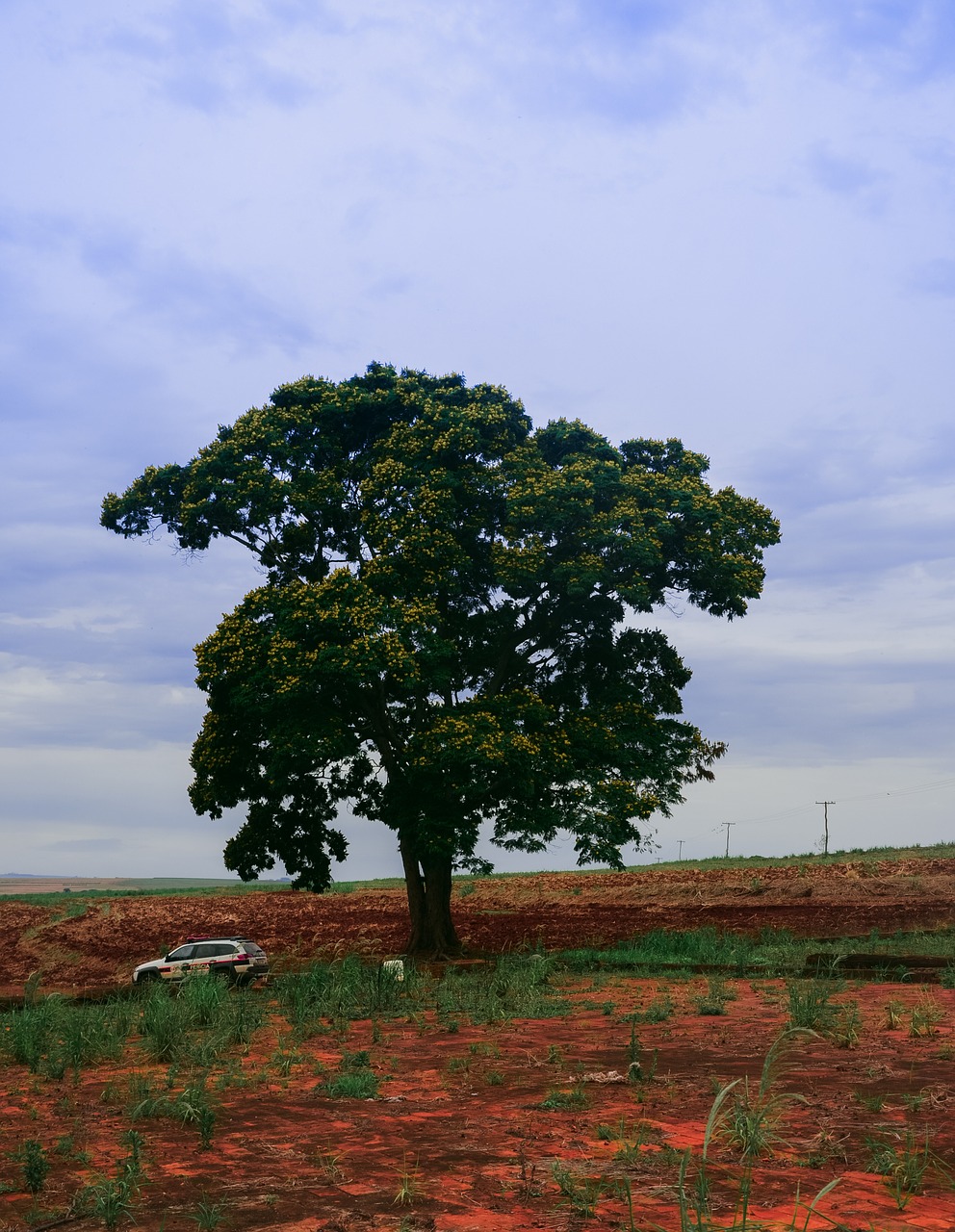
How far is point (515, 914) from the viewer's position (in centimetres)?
4294

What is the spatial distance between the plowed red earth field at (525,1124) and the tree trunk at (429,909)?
8503mm

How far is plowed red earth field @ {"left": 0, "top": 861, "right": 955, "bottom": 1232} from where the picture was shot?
284 inches

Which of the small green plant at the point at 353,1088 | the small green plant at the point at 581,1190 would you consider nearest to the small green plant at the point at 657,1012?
the small green plant at the point at 353,1088

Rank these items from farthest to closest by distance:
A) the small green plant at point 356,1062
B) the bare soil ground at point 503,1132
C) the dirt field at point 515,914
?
the dirt field at point 515,914, the small green plant at point 356,1062, the bare soil ground at point 503,1132

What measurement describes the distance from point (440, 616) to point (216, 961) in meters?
10.8

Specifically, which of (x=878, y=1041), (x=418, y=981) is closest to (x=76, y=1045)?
(x=418, y=981)

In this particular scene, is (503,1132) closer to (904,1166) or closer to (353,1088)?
(353,1088)

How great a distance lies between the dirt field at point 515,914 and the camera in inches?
1291

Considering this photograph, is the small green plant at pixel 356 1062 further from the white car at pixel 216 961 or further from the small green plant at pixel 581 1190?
the white car at pixel 216 961

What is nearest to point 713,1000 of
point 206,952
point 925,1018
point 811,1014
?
point 811,1014

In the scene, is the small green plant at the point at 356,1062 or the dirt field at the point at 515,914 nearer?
the small green plant at the point at 356,1062

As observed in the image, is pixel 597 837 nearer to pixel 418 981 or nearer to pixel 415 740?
A: pixel 415 740

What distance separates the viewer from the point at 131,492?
29391 millimetres

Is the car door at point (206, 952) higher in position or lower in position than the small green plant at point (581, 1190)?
lower
